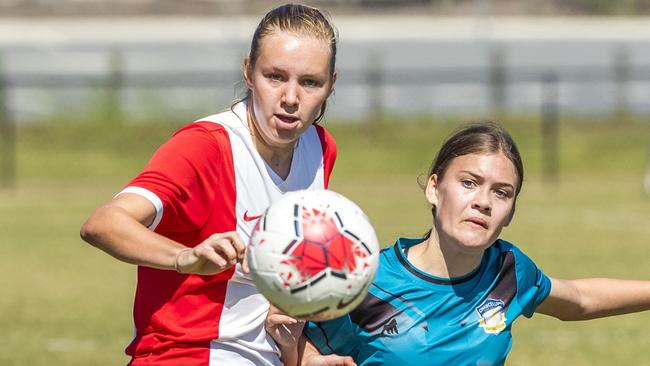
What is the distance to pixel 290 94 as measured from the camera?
3.53 metres

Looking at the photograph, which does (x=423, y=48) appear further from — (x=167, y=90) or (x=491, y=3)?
(x=167, y=90)

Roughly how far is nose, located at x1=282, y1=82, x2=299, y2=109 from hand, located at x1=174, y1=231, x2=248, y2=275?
63 centimetres

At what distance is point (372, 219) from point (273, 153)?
1173cm

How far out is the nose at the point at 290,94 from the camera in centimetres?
353

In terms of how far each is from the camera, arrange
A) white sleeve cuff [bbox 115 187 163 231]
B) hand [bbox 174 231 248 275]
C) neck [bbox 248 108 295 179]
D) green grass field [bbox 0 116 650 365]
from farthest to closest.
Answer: green grass field [bbox 0 116 650 365], neck [bbox 248 108 295 179], white sleeve cuff [bbox 115 187 163 231], hand [bbox 174 231 248 275]

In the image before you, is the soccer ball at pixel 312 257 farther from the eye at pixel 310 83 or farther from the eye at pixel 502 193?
the eye at pixel 502 193

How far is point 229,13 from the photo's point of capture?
1346 inches

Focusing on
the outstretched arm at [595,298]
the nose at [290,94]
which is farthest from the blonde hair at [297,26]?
the outstretched arm at [595,298]

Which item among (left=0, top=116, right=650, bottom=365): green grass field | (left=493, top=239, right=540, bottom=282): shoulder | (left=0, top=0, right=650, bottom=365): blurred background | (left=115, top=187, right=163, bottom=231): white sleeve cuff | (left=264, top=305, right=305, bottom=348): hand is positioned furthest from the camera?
(left=0, top=0, right=650, bottom=365): blurred background

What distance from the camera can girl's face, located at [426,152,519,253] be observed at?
372 cm

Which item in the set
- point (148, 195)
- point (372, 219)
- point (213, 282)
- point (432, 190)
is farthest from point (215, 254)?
point (372, 219)

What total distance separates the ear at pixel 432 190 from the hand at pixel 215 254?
1016mm

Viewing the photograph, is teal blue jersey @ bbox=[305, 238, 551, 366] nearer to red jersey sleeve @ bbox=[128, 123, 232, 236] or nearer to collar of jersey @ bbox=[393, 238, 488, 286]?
collar of jersey @ bbox=[393, 238, 488, 286]

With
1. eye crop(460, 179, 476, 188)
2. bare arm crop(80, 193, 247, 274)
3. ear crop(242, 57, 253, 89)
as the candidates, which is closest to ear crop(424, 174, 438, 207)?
eye crop(460, 179, 476, 188)
